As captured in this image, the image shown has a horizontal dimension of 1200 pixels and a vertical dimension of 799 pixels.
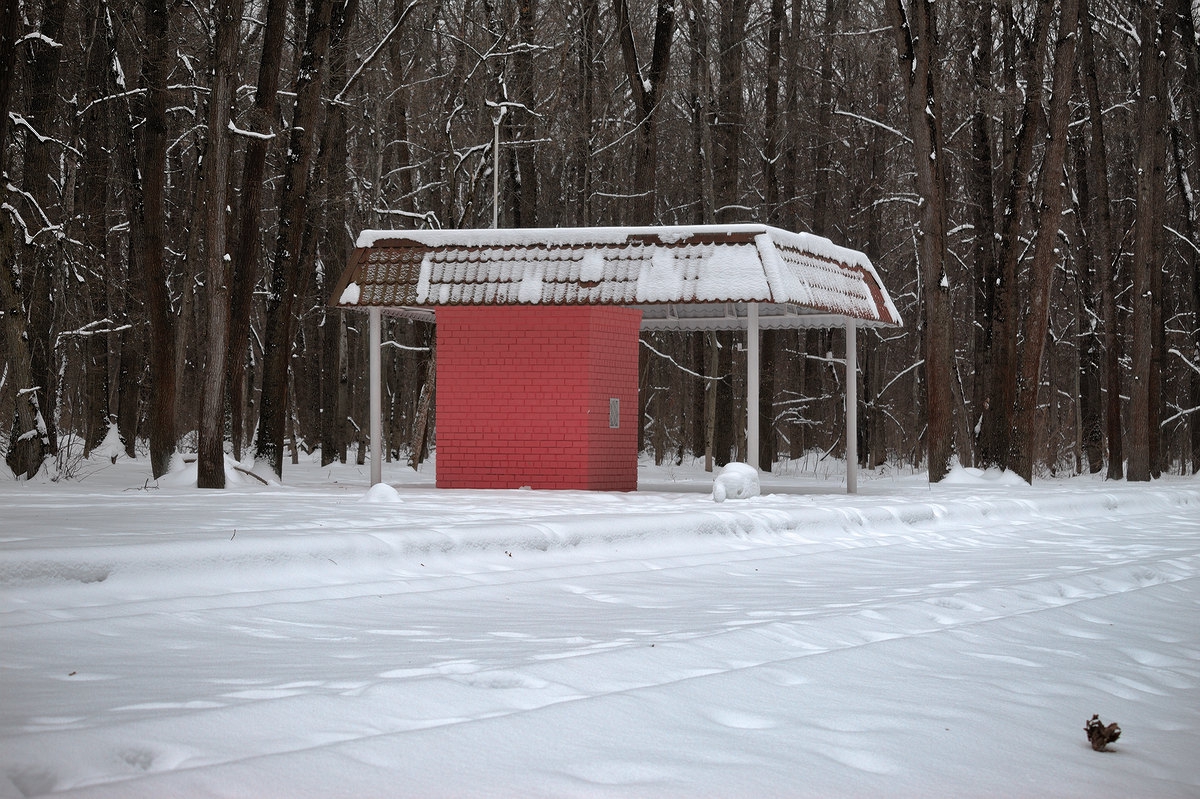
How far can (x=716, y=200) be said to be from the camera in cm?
2830

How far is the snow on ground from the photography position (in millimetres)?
3682

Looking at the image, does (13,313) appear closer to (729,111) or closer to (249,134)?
(249,134)

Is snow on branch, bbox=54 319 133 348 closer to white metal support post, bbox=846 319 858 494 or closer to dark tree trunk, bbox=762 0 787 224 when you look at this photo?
white metal support post, bbox=846 319 858 494

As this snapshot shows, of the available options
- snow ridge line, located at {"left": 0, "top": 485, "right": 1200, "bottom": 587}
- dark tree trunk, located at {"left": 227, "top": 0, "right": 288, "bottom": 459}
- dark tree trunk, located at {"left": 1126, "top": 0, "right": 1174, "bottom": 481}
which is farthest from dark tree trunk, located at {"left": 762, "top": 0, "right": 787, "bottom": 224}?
snow ridge line, located at {"left": 0, "top": 485, "right": 1200, "bottom": 587}

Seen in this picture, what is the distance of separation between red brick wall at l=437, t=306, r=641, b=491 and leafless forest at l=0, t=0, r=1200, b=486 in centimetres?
338

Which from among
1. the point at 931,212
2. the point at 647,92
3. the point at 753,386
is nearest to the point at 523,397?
the point at 753,386

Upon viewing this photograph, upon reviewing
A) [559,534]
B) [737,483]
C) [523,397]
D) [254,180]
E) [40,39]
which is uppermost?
[40,39]

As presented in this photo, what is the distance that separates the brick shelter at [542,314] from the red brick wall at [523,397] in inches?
0.6

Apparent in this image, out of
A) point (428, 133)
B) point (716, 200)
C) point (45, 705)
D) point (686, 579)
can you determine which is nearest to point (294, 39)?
point (428, 133)

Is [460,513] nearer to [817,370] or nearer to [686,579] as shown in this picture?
[686,579]

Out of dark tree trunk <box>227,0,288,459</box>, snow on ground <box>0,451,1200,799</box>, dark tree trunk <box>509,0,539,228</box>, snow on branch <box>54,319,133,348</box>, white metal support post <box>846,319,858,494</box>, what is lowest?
snow on ground <box>0,451,1200,799</box>

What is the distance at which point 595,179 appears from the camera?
3400 cm

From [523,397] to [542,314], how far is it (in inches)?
49.7

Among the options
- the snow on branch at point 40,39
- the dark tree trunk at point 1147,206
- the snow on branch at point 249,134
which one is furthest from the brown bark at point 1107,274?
the snow on branch at point 40,39
